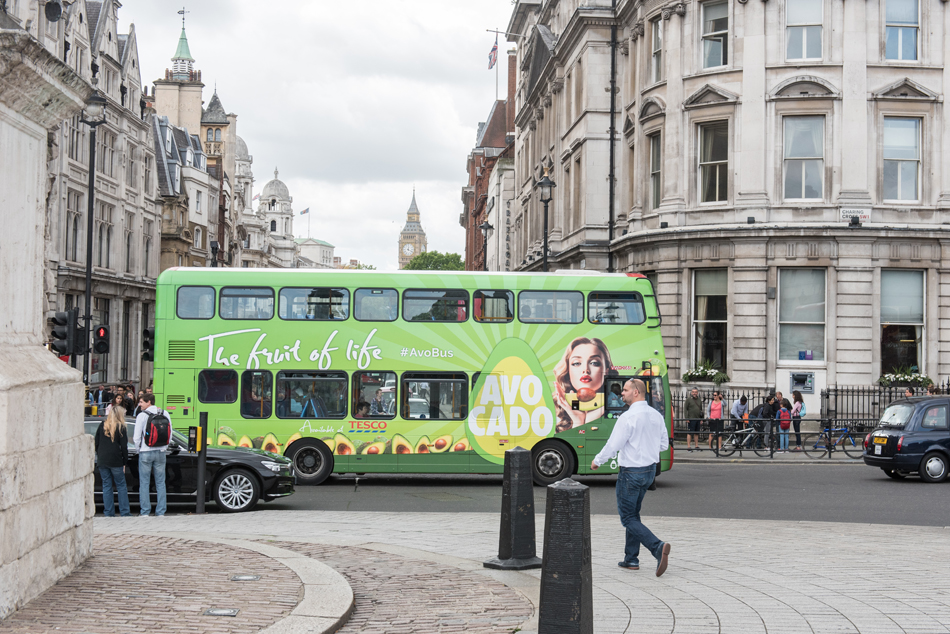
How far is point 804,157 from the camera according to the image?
28859 mm

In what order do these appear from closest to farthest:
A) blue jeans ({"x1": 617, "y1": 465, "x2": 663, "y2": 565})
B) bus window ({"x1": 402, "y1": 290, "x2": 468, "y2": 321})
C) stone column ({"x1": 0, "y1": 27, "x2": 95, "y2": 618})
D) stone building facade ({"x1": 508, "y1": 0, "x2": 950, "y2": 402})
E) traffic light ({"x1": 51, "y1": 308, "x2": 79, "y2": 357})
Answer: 1. stone column ({"x1": 0, "y1": 27, "x2": 95, "y2": 618})
2. blue jeans ({"x1": 617, "y1": 465, "x2": 663, "y2": 565})
3. traffic light ({"x1": 51, "y1": 308, "x2": 79, "y2": 357})
4. bus window ({"x1": 402, "y1": 290, "x2": 468, "y2": 321})
5. stone building facade ({"x1": 508, "y1": 0, "x2": 950, "y2": 402})

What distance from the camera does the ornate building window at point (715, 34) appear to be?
29719 mm

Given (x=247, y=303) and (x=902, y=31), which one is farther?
(x=902, y=31)

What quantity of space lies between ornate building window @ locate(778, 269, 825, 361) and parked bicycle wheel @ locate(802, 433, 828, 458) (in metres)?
2.40

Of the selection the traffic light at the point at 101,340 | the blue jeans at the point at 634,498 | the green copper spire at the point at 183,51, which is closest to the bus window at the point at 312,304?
the traffic light at the point at 101,340

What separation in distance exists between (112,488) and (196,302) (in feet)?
17.8

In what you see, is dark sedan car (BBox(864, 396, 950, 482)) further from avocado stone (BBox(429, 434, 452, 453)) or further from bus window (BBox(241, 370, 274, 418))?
bus window (BBox(241, 370, 274, 418))

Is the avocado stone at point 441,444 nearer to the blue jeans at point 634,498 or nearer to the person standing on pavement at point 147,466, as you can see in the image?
the person standing on pavement at point 147,466

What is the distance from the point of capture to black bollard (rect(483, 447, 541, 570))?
9.45 m

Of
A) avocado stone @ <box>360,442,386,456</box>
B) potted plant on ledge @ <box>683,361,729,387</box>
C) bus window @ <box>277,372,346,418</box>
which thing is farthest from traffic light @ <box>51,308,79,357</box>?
potted plant on ledge @ <box>683,361,729,387</box>

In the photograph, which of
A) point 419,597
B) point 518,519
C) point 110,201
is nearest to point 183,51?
point 110,201

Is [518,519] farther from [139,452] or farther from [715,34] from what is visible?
[715,34]

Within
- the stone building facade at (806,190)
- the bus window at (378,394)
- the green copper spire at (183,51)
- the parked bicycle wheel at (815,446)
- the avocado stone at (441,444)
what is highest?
the green copper spire at (183,51)

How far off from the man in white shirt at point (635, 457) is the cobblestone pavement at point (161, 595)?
3183mm
